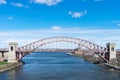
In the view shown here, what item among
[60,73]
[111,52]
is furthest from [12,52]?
[111,52]

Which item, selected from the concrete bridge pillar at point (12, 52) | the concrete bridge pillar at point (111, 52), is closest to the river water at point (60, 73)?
the concrete bridge pillar at point (12, 52)

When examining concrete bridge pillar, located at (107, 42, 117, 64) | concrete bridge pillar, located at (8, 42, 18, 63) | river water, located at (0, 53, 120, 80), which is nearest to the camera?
river water, located at (0, 53, 120, 80)

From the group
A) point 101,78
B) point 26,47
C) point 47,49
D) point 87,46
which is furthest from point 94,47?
point 101,78

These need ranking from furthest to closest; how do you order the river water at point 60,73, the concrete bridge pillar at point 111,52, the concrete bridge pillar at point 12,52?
the concrete bridge pillar at point 111,52 < the concrete bridge pillar at point 12,52 < the river water at point 60,73

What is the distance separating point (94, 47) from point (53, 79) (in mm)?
55771

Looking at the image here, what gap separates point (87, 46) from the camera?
120 meters

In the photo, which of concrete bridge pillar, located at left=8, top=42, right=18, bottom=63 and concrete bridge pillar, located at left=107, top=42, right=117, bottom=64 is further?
→ concrete bridge pillar, located at left=107, top=42, right=117, bottom=64

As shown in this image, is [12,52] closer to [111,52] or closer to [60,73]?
[60,73]

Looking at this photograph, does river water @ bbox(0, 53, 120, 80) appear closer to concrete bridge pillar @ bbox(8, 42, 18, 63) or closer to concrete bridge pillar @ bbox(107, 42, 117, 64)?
concrete bridge pillar @ bbox(8, 42, 18, 63)

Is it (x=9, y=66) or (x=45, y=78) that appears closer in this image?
(x=45, y=78)

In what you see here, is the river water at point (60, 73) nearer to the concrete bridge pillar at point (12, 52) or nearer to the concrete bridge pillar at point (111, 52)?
the concrete bridge pillar at point (12, 52)

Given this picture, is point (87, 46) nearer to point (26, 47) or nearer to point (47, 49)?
point (47, 49)

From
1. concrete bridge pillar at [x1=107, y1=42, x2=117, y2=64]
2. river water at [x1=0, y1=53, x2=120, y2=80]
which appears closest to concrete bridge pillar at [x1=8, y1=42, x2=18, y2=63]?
river water at [x1=0, y1=53, x2=120, y2=80]

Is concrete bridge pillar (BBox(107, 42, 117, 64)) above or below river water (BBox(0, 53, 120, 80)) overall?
above
